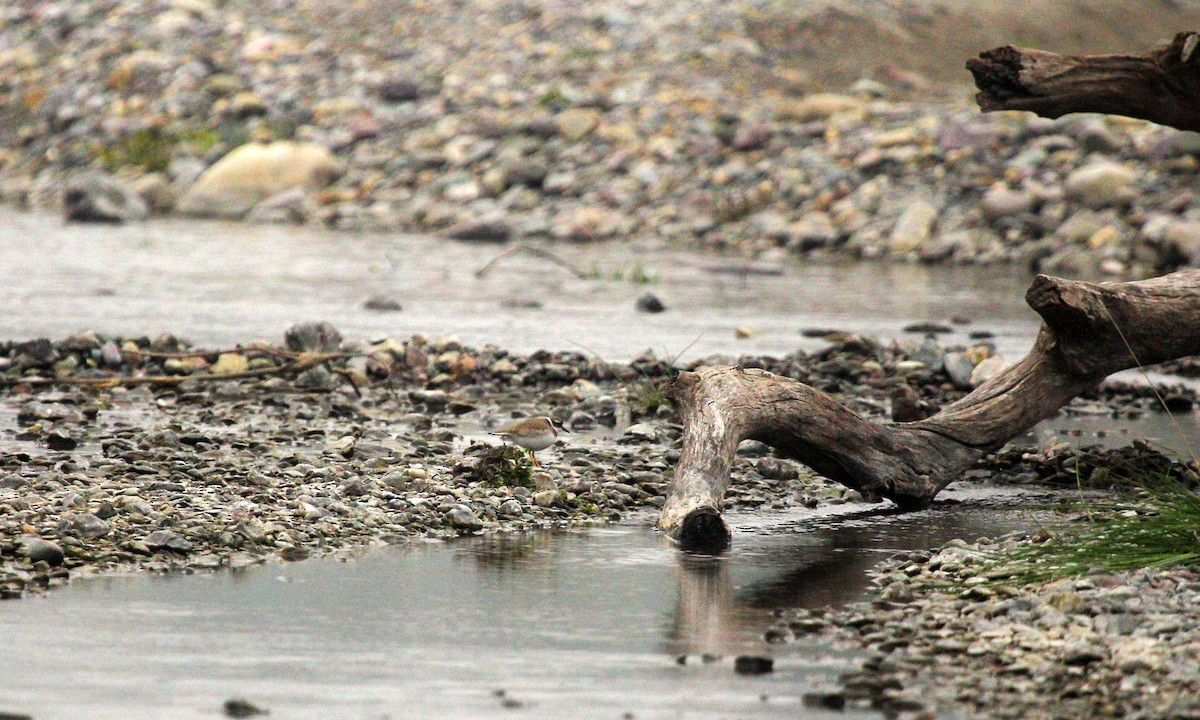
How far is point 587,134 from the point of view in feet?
75.1

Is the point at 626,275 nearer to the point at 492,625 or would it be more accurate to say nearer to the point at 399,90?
the point at 399,90

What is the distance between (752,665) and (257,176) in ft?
67.1

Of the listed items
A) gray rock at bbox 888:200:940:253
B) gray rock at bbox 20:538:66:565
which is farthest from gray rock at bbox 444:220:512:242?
gray rock at bbox 20:538:66:565

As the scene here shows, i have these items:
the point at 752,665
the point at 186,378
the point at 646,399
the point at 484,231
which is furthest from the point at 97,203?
the point at 752,665

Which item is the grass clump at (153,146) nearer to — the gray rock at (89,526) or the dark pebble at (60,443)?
the dark pebble at (60,443)

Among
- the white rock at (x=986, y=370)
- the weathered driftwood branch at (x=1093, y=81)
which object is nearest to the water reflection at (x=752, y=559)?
the weathered driftwood branch at (x=1093, y=81)

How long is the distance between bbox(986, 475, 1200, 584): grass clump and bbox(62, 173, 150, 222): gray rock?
1898cm

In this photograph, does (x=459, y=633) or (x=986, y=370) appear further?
(x=986, y=370)

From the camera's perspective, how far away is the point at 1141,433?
27.2 ft

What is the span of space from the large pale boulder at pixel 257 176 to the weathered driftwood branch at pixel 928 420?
1798 centimetres

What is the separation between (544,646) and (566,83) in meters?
20.9

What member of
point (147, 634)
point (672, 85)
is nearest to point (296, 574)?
point (147, 634)

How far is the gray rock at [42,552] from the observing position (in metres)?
5.04

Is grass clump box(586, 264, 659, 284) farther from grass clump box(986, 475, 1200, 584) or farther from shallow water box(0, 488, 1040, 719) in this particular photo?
grass clump box(986, 475, 1200, 584)
